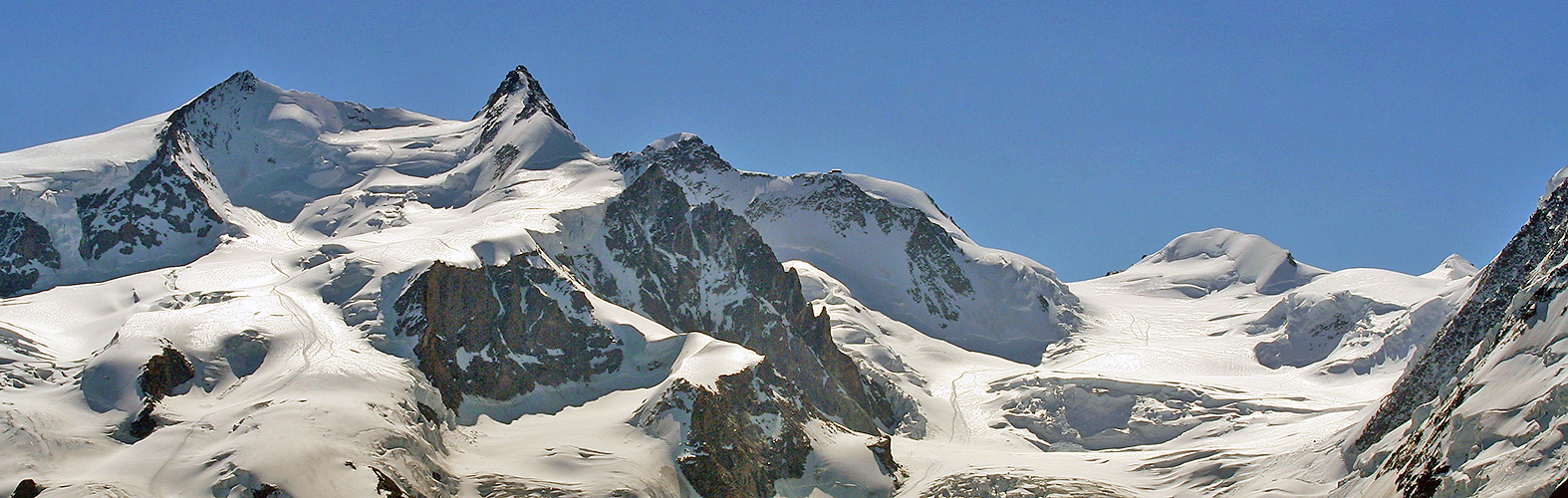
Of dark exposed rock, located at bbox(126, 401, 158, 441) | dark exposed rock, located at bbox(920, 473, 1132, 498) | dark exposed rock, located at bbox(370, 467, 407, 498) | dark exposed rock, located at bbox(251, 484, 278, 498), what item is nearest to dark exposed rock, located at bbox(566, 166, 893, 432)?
dark exposed rock, located at bbox(920, 473, 1132, 498)

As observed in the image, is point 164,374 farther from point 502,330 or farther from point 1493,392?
point 1493,392

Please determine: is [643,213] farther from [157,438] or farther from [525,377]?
[157,438]

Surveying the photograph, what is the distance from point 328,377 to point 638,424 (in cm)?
2734

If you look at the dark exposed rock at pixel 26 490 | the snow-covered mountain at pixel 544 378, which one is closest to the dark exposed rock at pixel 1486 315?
the snow-covered mountain at pixel 544 378

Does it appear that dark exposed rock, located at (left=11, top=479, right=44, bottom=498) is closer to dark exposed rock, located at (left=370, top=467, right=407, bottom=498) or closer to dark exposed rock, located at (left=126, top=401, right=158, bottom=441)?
dark exposed rock, located at (left=126, top=401, right=158, bottom=441)

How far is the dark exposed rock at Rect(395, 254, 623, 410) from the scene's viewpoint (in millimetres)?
130500

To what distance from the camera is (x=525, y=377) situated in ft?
448

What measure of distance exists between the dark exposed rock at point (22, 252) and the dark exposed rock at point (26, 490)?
6224 cm

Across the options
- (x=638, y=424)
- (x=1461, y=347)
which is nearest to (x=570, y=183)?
(x=638, y=424)

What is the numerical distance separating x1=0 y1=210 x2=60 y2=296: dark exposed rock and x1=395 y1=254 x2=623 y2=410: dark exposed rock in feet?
159

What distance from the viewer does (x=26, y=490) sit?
310 feet

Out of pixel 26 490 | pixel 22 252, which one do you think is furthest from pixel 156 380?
pixel 22 252

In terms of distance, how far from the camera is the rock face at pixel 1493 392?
9300 centimetres

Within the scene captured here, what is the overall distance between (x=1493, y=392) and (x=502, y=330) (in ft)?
288
